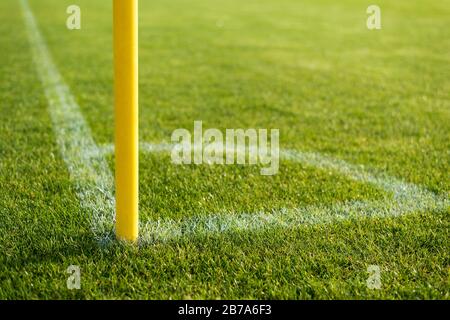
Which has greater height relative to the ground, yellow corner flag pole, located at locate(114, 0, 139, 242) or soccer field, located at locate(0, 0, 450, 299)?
yellow corner flag pole, located at locate(114, 0, 139, 242)

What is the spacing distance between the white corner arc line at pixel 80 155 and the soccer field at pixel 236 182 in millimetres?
15

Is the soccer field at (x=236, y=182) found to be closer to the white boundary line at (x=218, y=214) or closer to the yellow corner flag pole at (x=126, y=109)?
the white boundary line at (x=218, y=214)

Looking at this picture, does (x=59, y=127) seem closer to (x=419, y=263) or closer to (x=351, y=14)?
(x=419, y=263)

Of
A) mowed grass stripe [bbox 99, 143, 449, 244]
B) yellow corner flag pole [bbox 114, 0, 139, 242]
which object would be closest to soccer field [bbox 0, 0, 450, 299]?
mowed grass stripe [bbox 99, 143, 449, 244]

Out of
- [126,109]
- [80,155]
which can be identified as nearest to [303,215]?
[126,109]

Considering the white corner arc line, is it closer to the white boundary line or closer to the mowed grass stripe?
the white boundary line

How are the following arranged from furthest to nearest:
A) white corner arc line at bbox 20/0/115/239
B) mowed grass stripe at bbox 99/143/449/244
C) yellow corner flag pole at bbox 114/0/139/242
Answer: white corner arc line at bbox 20/0/115/239 → mowed grass stripe at bbox 99/143/449/244 → yellow corner flag pole at bbox 114/0/139/242

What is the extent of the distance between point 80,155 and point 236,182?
1.11m

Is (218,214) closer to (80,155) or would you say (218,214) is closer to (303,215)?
(303,215)

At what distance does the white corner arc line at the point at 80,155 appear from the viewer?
2.88 meters

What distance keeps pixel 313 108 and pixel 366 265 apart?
8.81 feet

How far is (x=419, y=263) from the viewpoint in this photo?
2.38 metres

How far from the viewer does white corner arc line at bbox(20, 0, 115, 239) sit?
114 inches

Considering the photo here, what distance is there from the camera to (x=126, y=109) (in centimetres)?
234
